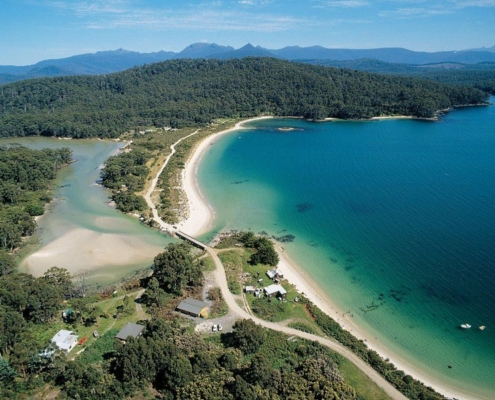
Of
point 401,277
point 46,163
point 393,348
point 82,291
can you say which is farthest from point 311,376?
point 46,163

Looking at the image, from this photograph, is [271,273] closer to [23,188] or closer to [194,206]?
[194,206]

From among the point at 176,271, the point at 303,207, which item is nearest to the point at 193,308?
the point at 176,271

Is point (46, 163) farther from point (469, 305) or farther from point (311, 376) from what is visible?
point (469, 305)

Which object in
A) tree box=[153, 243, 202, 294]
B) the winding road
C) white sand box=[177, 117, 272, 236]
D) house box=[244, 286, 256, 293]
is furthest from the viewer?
white sand box=[177, 117, 272, 236]

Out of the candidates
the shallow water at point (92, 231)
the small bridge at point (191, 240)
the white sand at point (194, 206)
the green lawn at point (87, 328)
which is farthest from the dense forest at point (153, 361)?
the white sand at point (194, 206)

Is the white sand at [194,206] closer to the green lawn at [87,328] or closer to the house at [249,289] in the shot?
the house at [249,289]

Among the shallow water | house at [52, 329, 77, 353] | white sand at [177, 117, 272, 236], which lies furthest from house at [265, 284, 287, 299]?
house at [52, 329, 77, 353]

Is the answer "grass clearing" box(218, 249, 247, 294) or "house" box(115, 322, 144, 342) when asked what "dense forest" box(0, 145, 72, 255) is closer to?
"house" box(115, 322, 144, 342)
